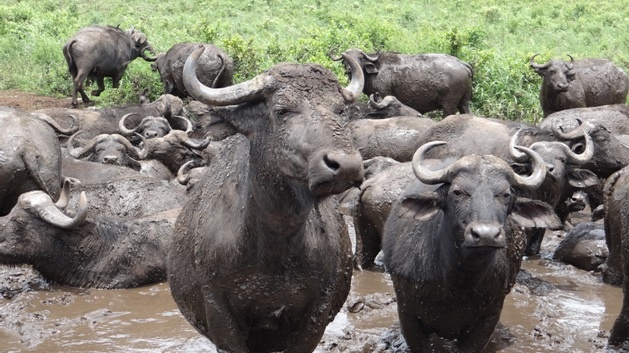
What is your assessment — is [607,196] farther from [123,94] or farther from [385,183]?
[123,94]

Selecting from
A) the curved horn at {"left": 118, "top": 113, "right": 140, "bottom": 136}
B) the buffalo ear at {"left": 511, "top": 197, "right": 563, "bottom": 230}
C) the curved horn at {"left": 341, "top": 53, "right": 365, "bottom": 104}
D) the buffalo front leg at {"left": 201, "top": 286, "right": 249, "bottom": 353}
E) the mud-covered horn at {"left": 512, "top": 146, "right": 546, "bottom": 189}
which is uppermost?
the curved horn at {"left": 341, "top": 53, "right": 365, "bottom": 104}

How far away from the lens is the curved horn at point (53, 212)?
7.95 m

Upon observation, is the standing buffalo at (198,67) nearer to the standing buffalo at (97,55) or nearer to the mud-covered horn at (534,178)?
the standing buffalo at (97,55)

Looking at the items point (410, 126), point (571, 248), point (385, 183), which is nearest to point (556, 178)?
point (571, 248)

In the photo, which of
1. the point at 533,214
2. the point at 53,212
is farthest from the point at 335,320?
the point at 53,212

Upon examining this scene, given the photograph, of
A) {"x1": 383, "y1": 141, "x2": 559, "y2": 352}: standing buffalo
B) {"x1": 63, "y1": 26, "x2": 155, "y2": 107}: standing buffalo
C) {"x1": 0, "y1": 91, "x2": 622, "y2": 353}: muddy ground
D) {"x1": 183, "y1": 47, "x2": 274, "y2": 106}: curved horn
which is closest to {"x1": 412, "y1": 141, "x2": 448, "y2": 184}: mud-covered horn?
{"x1": 383, "y1": 141, "x2": 559, "y2": 352}: standing buffalo

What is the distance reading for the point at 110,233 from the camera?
8453 mm

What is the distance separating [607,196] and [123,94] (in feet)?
45.3

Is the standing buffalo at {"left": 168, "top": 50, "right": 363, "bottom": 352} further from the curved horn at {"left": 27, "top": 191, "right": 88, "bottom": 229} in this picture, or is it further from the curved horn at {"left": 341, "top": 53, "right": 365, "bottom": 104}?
the curved horn at {"left": 27, "top": 191, "right": 88, "bottom": 229}

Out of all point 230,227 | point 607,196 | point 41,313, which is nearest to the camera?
point 230,227

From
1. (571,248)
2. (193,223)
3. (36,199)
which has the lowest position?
(571,248)

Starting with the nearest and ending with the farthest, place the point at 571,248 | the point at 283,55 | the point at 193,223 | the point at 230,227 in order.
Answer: the point at 230,227
the point at 193,223
the point at 571,248
the point at 283,55

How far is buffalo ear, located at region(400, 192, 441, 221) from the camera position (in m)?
5.47

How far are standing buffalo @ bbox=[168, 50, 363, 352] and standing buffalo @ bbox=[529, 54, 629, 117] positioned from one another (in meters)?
11.7
